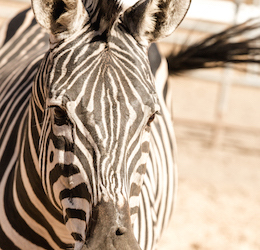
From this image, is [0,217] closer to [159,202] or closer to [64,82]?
[64,82]

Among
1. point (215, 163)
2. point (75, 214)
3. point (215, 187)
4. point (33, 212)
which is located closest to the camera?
point (75, 214)

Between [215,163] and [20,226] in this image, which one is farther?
[215,163]

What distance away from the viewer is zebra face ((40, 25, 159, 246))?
133 cm

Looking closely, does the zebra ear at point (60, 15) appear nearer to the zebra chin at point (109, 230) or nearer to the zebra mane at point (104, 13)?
the zebra mane at point (104, 13)

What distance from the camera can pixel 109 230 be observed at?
1.29m

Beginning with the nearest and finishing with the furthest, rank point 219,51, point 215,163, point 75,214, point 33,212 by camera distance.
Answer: point 75,214, point 33,212, point 219,51, point 215,163

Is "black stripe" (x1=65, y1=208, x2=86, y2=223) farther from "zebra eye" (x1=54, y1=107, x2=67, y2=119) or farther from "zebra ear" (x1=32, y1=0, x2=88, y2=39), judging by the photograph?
"zebra ear" (x1=32, y1=0, x2=88, y2=39)

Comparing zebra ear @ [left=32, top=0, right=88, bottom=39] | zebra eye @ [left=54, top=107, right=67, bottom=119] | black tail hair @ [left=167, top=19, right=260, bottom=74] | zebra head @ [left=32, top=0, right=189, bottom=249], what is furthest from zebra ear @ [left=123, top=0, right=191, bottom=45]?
black tail hair @ [left=167, top=19, right=260, bottom=74]

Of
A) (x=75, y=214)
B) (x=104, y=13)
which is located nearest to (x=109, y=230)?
(x=75, y=214)

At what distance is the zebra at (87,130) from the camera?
133cm

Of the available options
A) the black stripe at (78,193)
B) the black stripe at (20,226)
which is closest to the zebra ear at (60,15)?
the black stripe at (78,193)

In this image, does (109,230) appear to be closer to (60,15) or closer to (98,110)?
(98,110)

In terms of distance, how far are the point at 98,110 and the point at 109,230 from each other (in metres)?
0.38

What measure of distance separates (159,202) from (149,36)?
1.21 metres
